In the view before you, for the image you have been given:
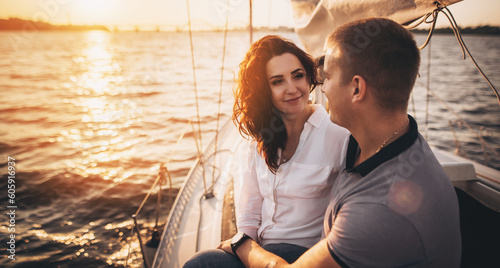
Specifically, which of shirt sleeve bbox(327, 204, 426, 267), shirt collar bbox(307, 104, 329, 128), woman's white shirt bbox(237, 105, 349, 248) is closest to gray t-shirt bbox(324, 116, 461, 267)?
shirt sleeve bbox(327, 204, 426, 267)

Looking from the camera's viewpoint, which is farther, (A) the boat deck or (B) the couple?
(A) the boat deck

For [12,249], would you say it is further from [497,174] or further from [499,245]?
[497,174]

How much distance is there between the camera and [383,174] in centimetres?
93

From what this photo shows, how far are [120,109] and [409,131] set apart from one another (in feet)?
43.9

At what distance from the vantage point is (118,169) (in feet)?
21.3

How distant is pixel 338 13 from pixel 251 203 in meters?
1.36

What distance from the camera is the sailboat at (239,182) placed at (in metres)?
1.45

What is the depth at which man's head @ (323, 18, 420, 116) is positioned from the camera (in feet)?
3.13

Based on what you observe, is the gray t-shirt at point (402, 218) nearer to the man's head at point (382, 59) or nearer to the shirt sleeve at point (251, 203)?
the man's head at point (382, 59)

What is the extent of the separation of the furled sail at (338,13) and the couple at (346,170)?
35cm

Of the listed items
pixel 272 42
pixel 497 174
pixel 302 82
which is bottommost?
pixel 497 174

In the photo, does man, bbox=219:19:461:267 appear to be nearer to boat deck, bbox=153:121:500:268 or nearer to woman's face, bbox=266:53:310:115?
woman's face, bbox=266:53:310:115

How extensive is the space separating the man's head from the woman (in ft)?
1.74

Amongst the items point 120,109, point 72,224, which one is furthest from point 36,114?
point 72,224
